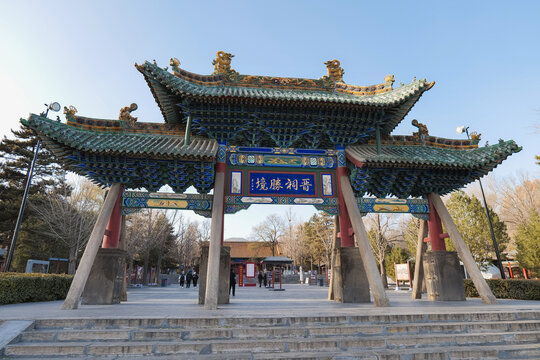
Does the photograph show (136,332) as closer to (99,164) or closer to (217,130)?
(99,164)

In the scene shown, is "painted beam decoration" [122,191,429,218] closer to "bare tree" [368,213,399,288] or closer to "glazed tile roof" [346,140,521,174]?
"glazed tile roof" [346,140,521,174]

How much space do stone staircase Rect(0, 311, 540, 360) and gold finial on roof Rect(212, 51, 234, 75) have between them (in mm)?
9361

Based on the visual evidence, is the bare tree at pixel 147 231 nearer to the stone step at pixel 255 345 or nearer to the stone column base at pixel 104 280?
the stone column base at pixel 104 280

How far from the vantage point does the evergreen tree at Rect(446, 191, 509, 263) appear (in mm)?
22547

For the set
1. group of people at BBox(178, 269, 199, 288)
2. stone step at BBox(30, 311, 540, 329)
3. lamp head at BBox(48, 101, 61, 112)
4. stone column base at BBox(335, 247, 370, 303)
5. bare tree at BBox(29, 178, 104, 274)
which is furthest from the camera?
group of people at BBox(178, 269, 199, 288)

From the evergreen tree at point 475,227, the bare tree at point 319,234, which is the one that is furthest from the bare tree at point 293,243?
the evergreen tree at point 475,227

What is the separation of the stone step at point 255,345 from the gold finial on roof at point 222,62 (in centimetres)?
984

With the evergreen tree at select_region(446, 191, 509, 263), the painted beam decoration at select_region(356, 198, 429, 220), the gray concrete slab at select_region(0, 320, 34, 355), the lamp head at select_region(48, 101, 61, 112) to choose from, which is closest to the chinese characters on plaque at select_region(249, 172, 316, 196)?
the painted beam decoration at select_region(356, 198, 429, 220)

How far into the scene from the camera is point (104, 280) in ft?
33.1

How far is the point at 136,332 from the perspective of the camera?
5953mm

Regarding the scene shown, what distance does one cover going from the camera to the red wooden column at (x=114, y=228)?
10.6 meters

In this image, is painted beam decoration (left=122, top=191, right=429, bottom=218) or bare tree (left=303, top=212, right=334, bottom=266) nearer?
painted beam decoration (left=122, top=191, right=429, bottom=218)

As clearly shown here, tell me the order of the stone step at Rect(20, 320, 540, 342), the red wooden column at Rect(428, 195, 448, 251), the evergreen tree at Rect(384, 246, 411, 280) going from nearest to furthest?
the stone step at Rect(20, 320, 540, 342) < the red wooden column at Rect(428, 195, 448, 251) < the evergreen tree at Rect(384, 246, 411, 280)

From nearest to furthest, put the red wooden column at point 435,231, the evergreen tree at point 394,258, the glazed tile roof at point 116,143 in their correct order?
the glazed tile roof at point 116,143, the red wooden column at point 435,231, the evergreen tree at point 394,258
